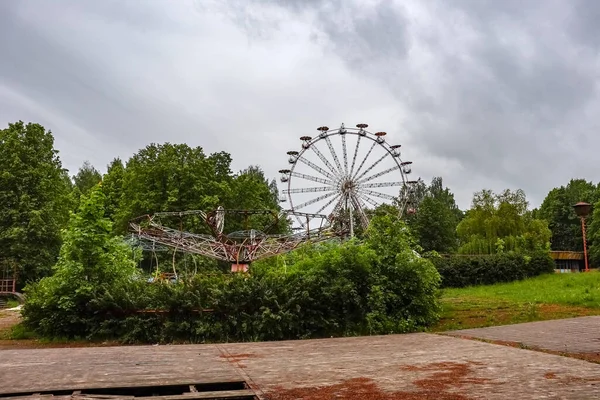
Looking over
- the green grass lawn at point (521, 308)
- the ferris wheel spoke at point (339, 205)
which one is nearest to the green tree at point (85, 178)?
the ferris wheel spoke at point (339, 205)

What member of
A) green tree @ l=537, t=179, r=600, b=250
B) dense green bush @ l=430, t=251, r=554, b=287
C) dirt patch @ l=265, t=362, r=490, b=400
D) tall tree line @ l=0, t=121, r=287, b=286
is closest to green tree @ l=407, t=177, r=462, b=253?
green tree @ l=537, t=179, r=600, b=250

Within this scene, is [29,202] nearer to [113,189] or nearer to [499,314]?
[113,189]

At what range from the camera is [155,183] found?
37562mm

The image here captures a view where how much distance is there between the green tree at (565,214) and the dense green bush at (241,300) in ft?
178

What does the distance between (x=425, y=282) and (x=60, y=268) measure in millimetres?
10118

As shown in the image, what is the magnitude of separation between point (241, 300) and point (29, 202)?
2595 cm

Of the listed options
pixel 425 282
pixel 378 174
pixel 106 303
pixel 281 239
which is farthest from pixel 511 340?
pixel 378 174

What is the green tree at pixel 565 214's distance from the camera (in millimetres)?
61312

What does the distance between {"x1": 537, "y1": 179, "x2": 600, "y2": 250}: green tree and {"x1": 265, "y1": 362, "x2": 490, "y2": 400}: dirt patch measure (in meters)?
61.3

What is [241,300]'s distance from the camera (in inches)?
521

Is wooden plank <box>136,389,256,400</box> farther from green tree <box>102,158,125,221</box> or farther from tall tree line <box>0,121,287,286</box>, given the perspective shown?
green tree <box>102,158,125,221</box>

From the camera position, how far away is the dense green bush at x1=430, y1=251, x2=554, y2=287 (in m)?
30.1

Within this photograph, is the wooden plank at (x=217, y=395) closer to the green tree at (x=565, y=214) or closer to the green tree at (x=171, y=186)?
the green tree at (x=171, y=186)

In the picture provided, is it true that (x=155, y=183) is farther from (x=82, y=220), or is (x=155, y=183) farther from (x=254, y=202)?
(x=82, y=220)
